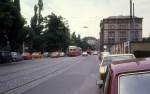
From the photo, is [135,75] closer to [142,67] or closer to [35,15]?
[142,67]

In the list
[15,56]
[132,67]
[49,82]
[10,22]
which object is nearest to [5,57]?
[10,22]

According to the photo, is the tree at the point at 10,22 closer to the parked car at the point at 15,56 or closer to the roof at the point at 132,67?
the parked car at the point at 15,56

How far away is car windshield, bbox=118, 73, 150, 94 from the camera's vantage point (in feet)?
15.4

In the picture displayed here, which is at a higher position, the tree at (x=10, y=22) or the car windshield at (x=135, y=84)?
the tree at (x=10, y=22)

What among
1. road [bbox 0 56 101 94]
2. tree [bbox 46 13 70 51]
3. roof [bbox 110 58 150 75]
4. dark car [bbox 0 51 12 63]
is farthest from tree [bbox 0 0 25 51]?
tree [bbox 46 13 70 51]

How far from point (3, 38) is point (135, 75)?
2523 inches

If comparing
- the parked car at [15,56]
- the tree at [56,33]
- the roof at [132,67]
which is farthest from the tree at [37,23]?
the roof at [132,67]

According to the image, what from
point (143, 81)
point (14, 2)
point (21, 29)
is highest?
point (14, 2)

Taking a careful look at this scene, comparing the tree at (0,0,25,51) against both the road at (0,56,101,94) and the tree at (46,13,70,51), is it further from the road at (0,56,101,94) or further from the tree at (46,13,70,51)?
the tree at (46,13,70,51)

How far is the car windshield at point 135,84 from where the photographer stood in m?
4.71

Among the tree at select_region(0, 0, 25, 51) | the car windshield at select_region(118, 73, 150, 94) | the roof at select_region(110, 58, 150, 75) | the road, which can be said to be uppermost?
the tree at select_region(0, 0, 25, 51)

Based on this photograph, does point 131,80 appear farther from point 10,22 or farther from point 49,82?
point 10,22

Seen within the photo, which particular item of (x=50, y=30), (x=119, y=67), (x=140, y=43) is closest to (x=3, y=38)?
(x=140, y=43)

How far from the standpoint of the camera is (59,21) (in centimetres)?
15612
